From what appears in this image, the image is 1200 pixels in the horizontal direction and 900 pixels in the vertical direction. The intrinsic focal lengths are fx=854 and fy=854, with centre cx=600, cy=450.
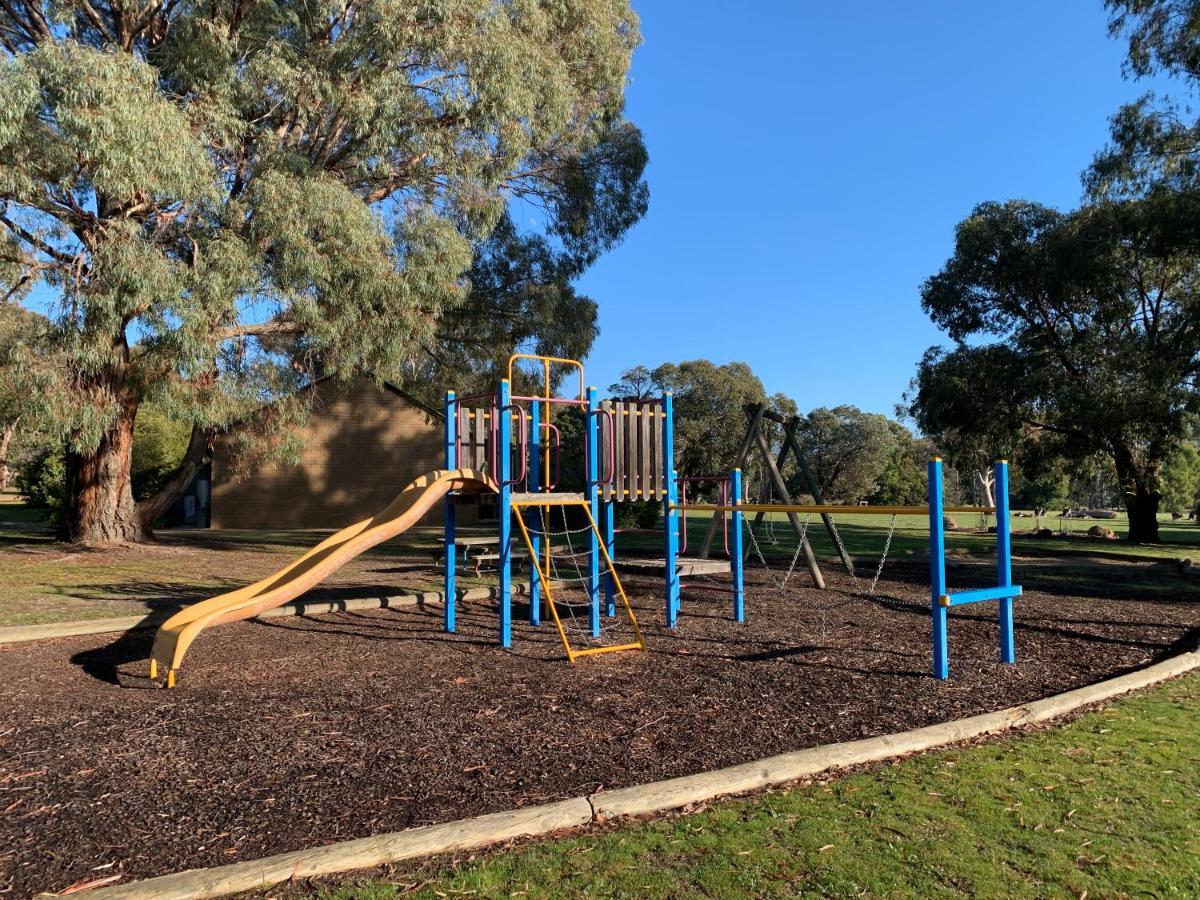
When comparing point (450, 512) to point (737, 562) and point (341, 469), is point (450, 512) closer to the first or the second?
point (737, 562)

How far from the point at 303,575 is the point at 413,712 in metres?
2.15

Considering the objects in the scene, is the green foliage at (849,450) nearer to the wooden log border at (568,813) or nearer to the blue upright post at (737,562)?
the blue upright post at (737,562)

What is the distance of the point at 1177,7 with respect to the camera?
65.1ft

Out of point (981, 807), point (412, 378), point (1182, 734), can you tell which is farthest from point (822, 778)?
point (412, 378)

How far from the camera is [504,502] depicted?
7.94m

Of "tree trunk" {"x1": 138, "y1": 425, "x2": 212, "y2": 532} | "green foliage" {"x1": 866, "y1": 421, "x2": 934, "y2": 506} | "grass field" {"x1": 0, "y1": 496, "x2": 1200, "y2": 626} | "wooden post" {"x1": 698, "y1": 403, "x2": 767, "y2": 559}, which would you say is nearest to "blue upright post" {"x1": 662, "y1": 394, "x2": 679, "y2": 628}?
"wooden post" {"x1": 698, "y1": 403, "x2": 767, "y2": 559}

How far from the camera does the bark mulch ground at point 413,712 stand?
4.01m

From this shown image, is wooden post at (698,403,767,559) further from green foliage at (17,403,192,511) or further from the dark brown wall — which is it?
green foliage at (17,403,192,511)

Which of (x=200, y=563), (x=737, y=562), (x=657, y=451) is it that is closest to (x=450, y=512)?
(x=657, y=451)

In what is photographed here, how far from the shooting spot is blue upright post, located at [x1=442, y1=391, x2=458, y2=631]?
9.11 m

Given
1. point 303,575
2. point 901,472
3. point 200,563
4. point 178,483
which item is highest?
point 901,472

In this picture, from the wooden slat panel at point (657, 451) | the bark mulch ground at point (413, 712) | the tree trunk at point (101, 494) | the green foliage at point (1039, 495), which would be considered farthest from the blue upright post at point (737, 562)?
the green foliage at point (1039, 495)

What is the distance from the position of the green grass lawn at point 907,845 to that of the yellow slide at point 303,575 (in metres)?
4.20

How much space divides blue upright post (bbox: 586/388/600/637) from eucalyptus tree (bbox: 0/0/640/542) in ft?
28.7
